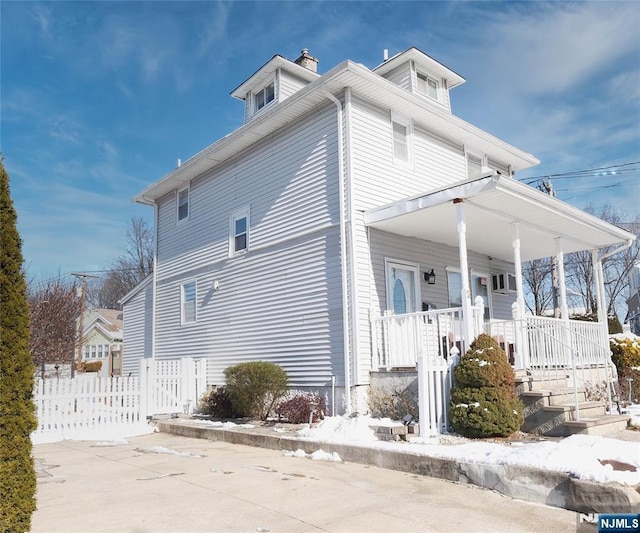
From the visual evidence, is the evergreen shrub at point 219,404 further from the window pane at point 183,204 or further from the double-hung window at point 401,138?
the double-hung window at point 401,138

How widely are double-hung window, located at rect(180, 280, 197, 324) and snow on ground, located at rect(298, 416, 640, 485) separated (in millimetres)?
7833

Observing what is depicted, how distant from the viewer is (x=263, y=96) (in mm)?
15133

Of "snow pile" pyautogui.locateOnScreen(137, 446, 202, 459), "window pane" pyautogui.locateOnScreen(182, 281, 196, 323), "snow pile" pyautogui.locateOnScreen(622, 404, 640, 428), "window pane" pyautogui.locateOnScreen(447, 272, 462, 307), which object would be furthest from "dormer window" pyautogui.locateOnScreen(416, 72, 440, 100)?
"snow pile" pyautogui.locateOnScreen(137, 446, 202, 459)

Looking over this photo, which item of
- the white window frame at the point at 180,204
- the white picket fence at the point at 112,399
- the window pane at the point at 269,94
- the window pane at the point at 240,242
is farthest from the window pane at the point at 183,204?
the white picket fence at the point at 112,399

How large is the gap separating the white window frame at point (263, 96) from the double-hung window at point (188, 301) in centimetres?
527

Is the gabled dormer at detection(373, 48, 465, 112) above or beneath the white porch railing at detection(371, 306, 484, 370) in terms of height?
above

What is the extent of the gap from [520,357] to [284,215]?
224 inches

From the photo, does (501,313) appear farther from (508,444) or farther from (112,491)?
(112,491)

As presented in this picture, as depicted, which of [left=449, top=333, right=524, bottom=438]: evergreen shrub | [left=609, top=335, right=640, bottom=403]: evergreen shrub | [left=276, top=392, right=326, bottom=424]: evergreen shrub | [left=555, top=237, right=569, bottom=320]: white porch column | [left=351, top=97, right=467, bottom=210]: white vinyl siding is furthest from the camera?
[left=609, top=335, right=640, bottom=403]: evergreen shrub

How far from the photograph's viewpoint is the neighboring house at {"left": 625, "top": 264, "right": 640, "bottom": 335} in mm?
31719

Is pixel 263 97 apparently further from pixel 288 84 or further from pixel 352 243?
pixel 352 243

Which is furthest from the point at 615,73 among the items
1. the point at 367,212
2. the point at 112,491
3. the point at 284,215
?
the point at 112,491

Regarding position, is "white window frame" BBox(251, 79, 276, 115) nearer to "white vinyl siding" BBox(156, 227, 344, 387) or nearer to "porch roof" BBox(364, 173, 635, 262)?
"white vinyl siding" BBox(156, 227, 344, 387)

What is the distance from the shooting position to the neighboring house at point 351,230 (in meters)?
9.91
